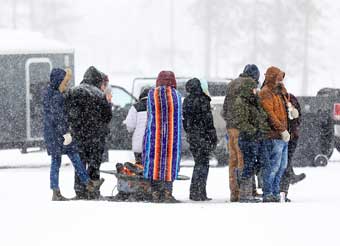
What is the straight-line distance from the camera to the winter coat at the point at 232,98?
36.9 feet

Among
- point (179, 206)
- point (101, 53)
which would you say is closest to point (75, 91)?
point (179, 206)

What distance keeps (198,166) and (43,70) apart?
273 inches

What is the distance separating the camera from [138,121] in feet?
37.3

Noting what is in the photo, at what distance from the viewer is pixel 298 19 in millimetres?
65188

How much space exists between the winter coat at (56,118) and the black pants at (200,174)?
1.60 meters

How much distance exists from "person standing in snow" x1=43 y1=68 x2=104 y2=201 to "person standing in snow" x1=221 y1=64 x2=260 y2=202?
170 centimetres

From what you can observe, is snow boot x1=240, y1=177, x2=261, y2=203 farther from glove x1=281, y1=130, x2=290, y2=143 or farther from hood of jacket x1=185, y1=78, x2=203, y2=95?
hood of jacket x1=185, y1=78, x2=203, y2=95

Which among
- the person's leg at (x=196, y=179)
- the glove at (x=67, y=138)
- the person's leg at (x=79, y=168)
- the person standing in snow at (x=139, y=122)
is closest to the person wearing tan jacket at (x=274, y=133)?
the person's leg at (x=196, y=179)

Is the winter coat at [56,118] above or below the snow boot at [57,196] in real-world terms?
above

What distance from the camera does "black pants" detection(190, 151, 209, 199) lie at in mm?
11828

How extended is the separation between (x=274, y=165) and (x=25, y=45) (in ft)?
26.5

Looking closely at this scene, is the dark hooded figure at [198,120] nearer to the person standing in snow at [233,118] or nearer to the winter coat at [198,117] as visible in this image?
the winter coat at [198,117]

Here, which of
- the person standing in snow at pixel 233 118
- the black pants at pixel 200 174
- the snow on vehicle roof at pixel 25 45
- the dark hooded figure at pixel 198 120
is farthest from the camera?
the snow on vehicle roof at pixel 25 45

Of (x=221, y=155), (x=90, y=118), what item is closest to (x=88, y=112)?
(x=90, y=118)
